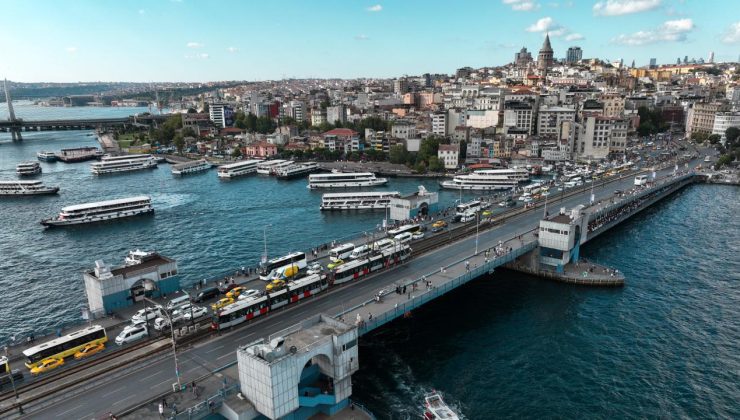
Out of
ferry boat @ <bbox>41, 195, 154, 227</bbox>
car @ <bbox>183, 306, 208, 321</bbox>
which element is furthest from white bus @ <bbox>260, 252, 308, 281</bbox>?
ferry boat @ <bbox>41, 195, 154, 227</bbox>

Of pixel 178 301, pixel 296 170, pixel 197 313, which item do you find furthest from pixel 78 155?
pixel 197 313

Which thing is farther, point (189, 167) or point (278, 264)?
point (189, 167)

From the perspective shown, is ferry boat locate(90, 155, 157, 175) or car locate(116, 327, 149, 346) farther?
ferry boat locate(90, 155, 157, 175)

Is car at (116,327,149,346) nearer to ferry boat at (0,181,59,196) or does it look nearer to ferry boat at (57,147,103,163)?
ferry boat at (0,181,59,196)

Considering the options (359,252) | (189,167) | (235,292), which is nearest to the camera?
(235,292)

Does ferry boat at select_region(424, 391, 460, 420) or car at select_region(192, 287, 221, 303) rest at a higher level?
car at select_region(192, 287, 221, 303)

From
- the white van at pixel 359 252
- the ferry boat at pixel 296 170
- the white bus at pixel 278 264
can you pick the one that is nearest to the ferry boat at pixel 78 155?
the ferry boat at pixel 296 170

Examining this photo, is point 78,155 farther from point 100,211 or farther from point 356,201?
point 356,201

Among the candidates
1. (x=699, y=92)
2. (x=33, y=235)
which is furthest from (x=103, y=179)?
→ (x=699, y=92)
